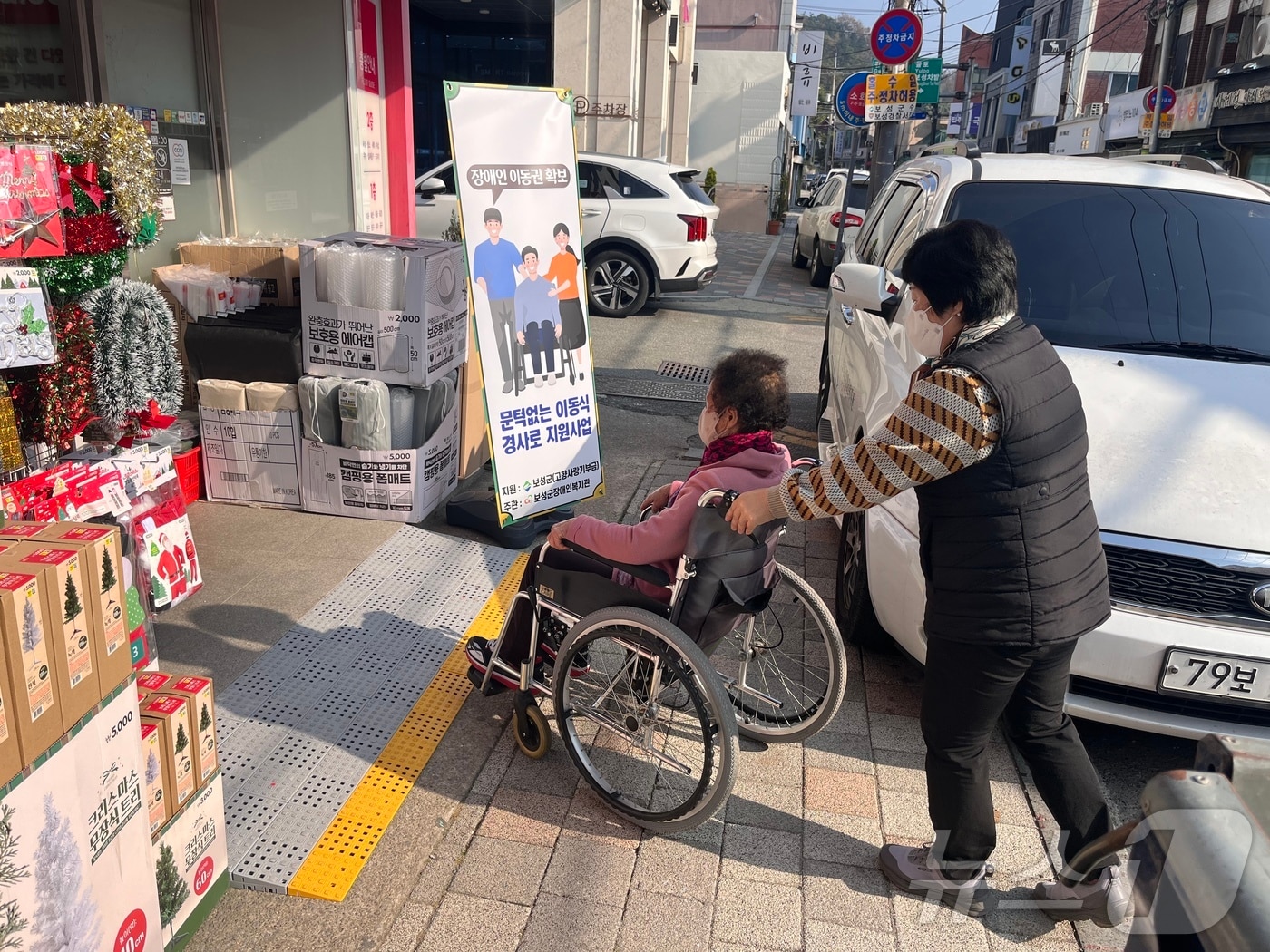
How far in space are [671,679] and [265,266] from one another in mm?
3936

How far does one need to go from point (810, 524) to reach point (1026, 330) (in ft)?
10.6

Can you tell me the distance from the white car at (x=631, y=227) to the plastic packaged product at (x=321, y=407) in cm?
614

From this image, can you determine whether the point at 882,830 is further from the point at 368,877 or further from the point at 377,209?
the point at 377,209

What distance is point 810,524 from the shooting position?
551 centimetres

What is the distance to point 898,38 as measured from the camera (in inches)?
392

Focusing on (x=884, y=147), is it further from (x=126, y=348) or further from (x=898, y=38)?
(x=126, y=348)

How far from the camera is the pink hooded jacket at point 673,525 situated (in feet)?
9.06

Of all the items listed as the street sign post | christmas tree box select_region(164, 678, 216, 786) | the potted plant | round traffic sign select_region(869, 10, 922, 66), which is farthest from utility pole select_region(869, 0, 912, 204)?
the potted plant

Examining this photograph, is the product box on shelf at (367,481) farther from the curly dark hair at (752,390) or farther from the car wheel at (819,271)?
the car wheel at (819,271)

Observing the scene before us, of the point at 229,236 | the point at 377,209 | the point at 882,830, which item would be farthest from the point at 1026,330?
the point at 377,209

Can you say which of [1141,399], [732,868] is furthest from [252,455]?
[1141,399]

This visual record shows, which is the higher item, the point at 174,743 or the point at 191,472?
the point at 174,743

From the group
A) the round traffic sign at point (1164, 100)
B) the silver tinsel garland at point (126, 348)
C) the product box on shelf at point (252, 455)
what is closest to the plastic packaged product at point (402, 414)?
the product box on shelf at point (252, 455)

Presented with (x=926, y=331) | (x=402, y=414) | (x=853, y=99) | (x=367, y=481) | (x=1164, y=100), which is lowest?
(x=367, y=481)
